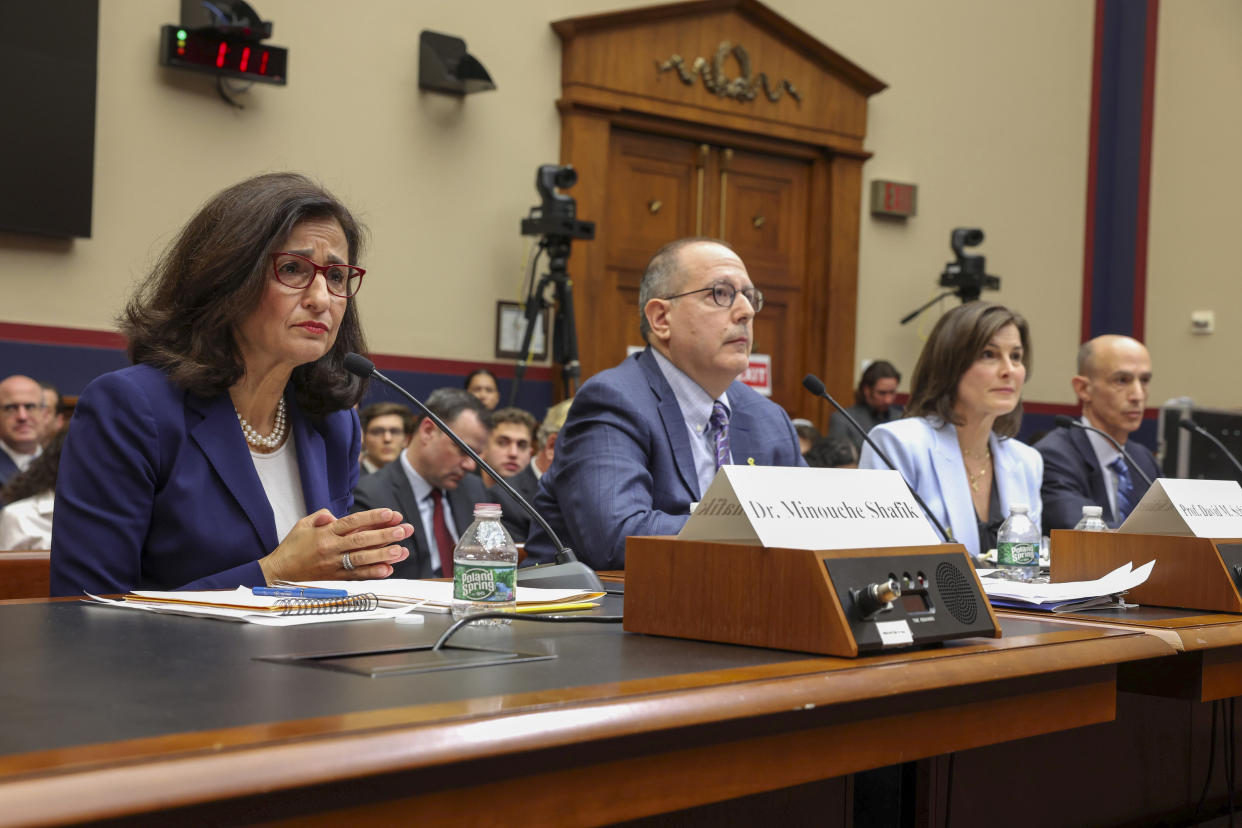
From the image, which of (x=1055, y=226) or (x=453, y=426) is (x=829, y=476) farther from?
(x=1055, y=226)

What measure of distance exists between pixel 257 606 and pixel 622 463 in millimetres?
967

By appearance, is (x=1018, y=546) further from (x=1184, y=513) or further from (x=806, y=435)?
(x=806, y=435)

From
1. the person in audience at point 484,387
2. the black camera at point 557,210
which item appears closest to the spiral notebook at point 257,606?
the person in audience at point 484,387

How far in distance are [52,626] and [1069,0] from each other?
8130 millimetres

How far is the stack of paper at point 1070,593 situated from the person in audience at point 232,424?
2.43 ft

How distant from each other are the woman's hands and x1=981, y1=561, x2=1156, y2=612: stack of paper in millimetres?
728

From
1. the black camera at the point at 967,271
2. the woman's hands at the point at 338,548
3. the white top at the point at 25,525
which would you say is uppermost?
the black camera at the point at 967,271

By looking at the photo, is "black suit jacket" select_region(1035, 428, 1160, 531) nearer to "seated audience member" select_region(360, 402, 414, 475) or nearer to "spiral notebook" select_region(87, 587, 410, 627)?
"seated audience member" select_region(360, 402, 414, 475)

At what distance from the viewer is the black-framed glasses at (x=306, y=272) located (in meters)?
1.87

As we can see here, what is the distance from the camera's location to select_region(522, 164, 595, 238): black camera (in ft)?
18.9

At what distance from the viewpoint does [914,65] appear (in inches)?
296

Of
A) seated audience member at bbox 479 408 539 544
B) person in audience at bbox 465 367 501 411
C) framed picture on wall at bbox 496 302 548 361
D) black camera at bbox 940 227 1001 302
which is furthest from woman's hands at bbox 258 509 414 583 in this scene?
black camera at bbox 940 227 1001 302

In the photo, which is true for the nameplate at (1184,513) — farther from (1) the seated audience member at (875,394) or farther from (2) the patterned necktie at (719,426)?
(1) the seated audience member at (875,394)

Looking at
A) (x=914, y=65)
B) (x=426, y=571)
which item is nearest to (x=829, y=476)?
(x=426, y=571)
